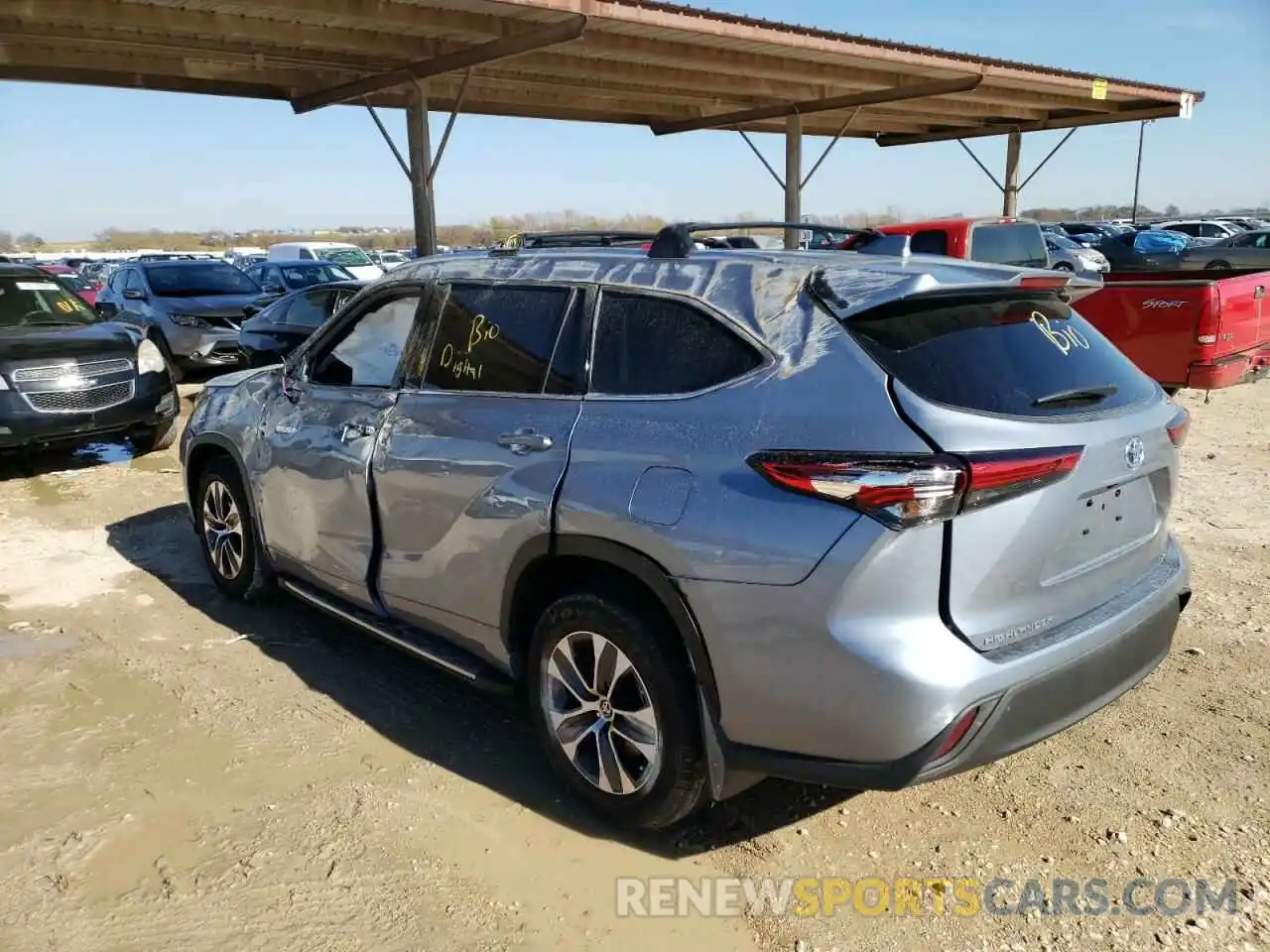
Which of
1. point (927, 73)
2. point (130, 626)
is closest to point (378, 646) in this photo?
point (130, 626)

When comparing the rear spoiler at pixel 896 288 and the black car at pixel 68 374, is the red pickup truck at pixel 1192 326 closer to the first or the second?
the rear spoiler at pixel 896 288

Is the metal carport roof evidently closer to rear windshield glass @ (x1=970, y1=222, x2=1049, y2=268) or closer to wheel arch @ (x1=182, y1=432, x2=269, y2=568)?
rear windshield glass @ (x1=970, y1=222, x2=1049, y2=268)

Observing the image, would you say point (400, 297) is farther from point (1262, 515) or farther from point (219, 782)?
point (1262, 515)

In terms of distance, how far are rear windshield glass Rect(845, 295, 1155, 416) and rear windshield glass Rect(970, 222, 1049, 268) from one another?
32.0 ft

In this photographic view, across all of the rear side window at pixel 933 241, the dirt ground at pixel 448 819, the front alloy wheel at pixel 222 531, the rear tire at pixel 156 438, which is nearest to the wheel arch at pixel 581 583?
the dirt ground at pixel 448 819

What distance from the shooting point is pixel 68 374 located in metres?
7.75

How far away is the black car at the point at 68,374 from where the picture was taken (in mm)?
7492

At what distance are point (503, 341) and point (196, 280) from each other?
11.5 metres

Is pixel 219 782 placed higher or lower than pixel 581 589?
lower

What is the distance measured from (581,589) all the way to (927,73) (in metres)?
14.1

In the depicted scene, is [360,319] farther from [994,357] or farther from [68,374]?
[68,374]

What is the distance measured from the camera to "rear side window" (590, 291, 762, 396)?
2.79m

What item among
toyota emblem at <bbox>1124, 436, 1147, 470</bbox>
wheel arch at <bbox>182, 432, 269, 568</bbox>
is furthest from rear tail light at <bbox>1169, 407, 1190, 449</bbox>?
wheel arch at <bbox>182, 432, 269, 568</bbox>

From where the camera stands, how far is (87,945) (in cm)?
260
